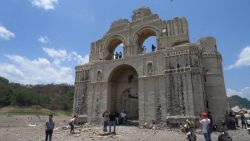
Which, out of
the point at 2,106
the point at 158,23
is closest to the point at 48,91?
the point at 2,106

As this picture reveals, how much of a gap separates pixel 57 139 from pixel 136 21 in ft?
56.4

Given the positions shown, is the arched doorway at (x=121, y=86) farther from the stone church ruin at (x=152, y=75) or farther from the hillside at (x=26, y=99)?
the hillside at (x=26, y=99)

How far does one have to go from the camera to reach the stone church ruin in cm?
2208

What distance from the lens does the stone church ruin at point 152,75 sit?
72.4ft

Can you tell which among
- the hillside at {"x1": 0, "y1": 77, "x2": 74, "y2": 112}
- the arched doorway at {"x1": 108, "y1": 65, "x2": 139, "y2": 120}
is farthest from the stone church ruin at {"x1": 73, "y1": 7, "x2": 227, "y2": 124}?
the hillside at {"x1": 0, "y1": 77, "x2": 74, "y2": 112}

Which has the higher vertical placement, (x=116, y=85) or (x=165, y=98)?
(x=116, y=85)

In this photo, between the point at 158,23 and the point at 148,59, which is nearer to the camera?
the point at 148,59

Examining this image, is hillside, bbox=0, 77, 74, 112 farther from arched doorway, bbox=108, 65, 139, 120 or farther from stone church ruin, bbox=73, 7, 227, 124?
arched doorway, bbox=108, 65, 139, 120

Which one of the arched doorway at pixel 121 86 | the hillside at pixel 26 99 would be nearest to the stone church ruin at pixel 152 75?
the arched doorway at pixel 121 86

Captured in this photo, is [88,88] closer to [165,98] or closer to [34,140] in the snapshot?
[165,98]

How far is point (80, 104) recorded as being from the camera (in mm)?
29156

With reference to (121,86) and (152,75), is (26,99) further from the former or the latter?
(152,75)

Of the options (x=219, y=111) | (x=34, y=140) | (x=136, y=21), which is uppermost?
(x=136, y=21)

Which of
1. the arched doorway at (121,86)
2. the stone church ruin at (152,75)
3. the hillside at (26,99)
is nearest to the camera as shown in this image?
the stone church ruin at (152,75)
